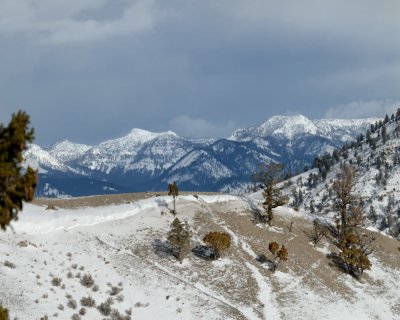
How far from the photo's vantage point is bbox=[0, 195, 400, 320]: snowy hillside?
43.1 m

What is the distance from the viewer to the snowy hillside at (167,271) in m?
43.1

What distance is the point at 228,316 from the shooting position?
44812 millimetres

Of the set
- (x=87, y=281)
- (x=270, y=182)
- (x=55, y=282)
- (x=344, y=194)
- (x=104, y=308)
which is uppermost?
(x=270, y=182)

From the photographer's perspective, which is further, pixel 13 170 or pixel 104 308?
pixel 104 308

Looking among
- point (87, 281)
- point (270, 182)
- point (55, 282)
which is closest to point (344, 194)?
point (270, 182)

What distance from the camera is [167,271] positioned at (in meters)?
52.9

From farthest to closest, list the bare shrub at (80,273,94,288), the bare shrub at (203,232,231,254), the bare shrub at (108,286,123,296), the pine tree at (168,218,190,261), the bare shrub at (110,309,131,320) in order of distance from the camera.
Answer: the bare shrub at (203,232,231,254), the pine tree at (168,218,190,261), the bare shrub at (80,273,94,288), the bare shrub at (108,286,123,296), the bare shrub at (110,309,131,320)

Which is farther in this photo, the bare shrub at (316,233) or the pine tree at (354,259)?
the bare shrub at (316,233)

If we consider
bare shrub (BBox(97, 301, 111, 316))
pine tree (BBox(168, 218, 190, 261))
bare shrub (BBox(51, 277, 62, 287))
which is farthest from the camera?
pine tree (BBox(168, 218, 190, 261))

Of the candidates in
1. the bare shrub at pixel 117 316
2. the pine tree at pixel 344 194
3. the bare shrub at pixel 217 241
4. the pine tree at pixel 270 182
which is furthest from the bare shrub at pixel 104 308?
the pine tree at pixel 344 194

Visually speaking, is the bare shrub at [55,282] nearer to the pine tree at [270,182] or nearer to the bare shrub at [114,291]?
the bare shrub at [114,291]

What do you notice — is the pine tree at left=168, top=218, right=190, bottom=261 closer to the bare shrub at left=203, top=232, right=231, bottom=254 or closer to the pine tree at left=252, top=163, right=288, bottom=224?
the bare shrub at left=203, top=232, right=231, bottom=254

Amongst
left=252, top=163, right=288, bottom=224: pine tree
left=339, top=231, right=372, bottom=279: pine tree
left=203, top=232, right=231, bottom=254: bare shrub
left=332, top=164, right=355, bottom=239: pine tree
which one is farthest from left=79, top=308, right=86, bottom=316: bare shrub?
left=332, top=164, right=355, bottom=239: pine tree

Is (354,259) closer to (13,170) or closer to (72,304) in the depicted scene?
(72,304)
